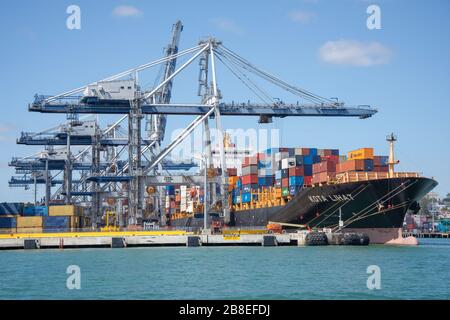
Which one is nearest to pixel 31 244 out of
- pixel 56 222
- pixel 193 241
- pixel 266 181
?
pixel 56 222

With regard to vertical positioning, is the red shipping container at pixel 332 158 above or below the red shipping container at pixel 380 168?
above

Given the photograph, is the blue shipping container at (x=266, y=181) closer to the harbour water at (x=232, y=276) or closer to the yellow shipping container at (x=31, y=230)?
the yellow shipping container at (x=31, y=230)

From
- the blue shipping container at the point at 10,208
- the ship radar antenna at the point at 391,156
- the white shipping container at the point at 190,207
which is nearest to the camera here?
the ship radar antenna at the point at 391,156

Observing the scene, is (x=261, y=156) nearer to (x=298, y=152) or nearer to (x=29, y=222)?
(x=298, y=152)

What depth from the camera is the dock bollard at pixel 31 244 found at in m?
67.4

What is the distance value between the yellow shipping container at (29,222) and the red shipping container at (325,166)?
31.3 m

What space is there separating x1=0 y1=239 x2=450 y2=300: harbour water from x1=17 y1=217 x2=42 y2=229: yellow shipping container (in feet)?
81.9

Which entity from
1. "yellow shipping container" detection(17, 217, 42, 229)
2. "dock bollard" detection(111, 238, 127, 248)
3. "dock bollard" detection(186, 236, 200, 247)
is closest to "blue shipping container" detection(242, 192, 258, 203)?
"dock bollard" detection(186, 236, 200, 247)

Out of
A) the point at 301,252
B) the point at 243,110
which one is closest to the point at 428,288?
the point at 301,252

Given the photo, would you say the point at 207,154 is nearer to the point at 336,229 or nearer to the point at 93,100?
the point at 93,100

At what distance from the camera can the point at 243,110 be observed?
7950 centimetres

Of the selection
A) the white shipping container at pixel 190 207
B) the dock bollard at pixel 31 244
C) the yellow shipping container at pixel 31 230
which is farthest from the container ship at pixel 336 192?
the dock bollard at pixel 31 244

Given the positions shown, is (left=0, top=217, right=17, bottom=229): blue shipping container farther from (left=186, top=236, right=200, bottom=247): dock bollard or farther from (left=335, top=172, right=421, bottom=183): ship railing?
(left=335, top=172, right=421, bottom=183): ship railing
